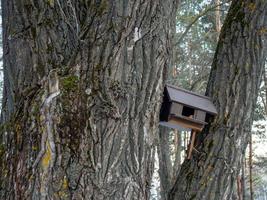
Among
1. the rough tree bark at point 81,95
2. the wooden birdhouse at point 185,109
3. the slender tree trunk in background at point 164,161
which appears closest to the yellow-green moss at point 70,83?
the rough tree bark at point 81,95

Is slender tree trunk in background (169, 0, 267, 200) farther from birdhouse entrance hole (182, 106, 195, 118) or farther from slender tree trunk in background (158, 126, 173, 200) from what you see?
slender tree trunk in background (158, 126, 173, 200)

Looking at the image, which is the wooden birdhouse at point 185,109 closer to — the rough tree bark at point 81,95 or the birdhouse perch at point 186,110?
the birdhouse perch at point 186,110

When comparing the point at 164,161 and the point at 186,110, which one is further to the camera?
the point at 164,161

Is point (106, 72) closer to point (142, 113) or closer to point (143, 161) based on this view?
point (142, 113)

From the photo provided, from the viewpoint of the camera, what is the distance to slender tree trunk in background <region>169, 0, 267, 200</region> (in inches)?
86.1

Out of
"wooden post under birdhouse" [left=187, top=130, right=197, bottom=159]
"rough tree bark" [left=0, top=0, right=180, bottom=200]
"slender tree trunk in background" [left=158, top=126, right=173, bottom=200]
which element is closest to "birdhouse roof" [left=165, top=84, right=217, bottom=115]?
"wooden post under birdhouse" [left=187, top=130, right=197, bottom=159]

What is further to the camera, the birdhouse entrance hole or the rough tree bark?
the birdhouse entrance hole

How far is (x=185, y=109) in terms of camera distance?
2295 mm

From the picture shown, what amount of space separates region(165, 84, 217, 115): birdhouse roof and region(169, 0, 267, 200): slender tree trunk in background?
5 cm

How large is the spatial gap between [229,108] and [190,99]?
24 centimetres

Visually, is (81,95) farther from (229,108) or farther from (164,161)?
(164,161)

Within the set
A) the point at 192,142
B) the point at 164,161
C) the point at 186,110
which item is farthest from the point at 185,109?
the point at 164,161

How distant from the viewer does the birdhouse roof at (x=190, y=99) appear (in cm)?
213

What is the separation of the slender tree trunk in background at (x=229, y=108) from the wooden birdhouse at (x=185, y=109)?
6cm
